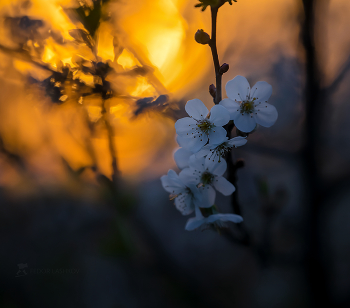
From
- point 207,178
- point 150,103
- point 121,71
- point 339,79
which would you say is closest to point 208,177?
point 207,178

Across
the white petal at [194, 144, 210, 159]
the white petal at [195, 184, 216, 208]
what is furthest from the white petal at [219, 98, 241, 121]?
the white petal at [195, 184, 216, 208]

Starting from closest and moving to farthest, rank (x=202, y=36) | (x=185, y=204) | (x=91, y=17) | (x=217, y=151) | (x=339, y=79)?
(x=202, y=36), (x=217, y=151), (x=185, y=204), (x=91, y=17), (x=339, y=79)

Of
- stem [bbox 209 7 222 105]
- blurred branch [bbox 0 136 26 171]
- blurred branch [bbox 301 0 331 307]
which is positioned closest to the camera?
stem [bbox 209 7 222 105]

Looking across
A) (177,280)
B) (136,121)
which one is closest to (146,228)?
(177,280)

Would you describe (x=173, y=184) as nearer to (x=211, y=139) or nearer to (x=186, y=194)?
(x=186, y=194)

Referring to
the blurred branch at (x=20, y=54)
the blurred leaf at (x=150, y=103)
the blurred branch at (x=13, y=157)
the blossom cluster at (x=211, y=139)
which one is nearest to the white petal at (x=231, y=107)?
the blossom cluster at (x=211, y=139)

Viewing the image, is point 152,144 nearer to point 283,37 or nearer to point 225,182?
point 225,182

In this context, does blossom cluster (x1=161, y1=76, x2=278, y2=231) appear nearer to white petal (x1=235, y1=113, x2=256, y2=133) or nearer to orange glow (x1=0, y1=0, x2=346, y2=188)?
white petal (x1=235, y1=113, x2=256, y2=133)

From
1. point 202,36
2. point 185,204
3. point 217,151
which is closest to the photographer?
point 202,36
